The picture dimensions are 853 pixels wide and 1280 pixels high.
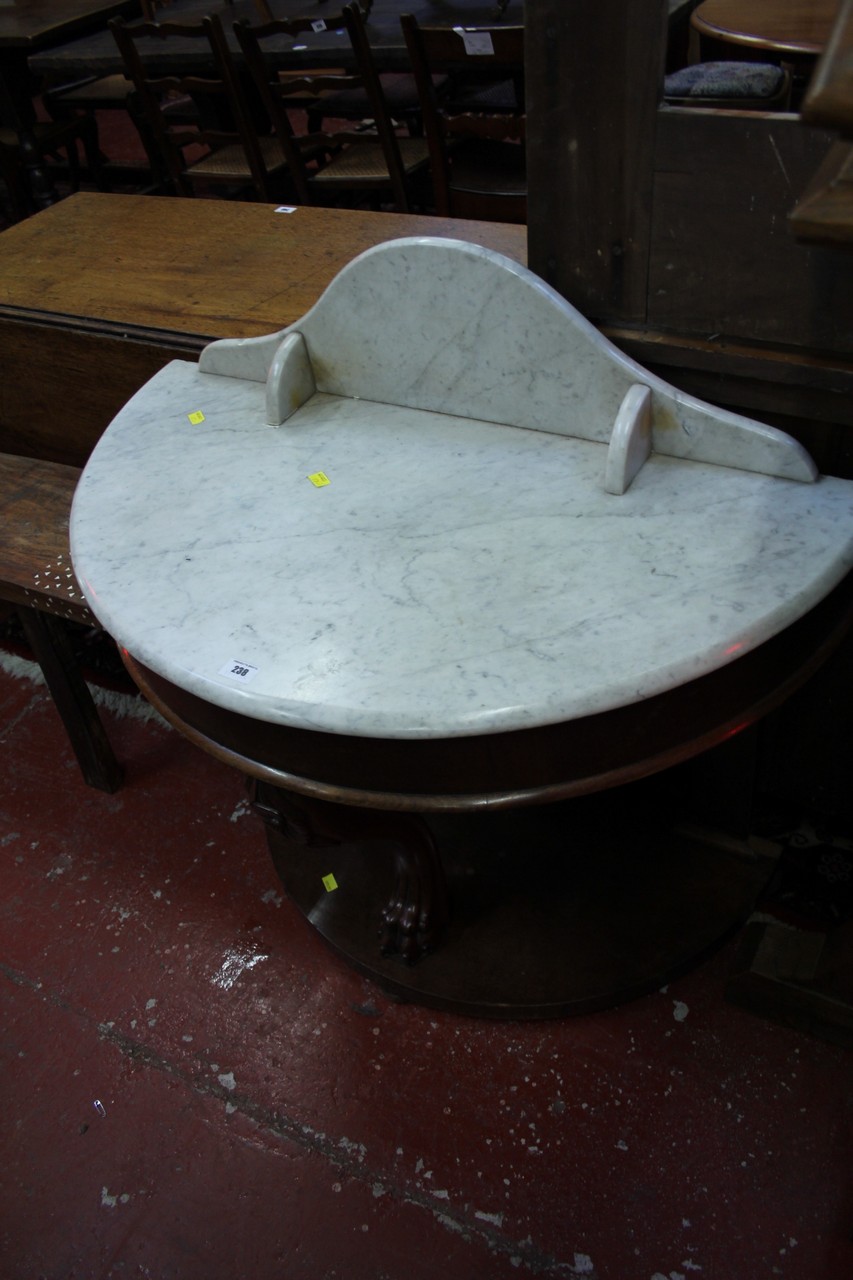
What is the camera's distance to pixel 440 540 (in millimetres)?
1255

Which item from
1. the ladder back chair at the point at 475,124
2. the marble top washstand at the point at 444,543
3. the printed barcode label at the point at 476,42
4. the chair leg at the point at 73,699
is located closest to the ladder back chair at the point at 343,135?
the ladder back chair at the point at 475,124

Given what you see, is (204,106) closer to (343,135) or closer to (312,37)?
(312,37)

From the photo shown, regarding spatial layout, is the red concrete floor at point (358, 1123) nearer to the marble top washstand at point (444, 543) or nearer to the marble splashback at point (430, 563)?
the marble top washstand at point (444, 543)

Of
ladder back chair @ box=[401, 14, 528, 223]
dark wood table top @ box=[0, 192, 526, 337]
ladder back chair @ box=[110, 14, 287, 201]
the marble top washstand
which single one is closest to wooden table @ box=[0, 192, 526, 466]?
dark wood table top @ box=[0, 192, 526, 337]

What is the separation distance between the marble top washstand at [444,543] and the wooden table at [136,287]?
0.29 meters

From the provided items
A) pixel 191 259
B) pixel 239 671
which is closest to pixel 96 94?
pixel 191 259

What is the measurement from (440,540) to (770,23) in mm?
2530

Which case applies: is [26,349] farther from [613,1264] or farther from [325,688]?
[613,1264]

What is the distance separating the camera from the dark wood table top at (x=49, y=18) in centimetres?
446

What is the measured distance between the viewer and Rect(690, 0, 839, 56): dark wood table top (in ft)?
8.95

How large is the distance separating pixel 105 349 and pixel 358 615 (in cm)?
101

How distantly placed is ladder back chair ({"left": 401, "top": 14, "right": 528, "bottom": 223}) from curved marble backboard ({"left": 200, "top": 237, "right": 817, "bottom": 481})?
5.73ft

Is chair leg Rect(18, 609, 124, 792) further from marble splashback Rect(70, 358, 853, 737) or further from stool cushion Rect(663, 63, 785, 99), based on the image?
stool cushion Rect(663, 63, 785, 99)

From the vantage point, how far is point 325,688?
108 cm
